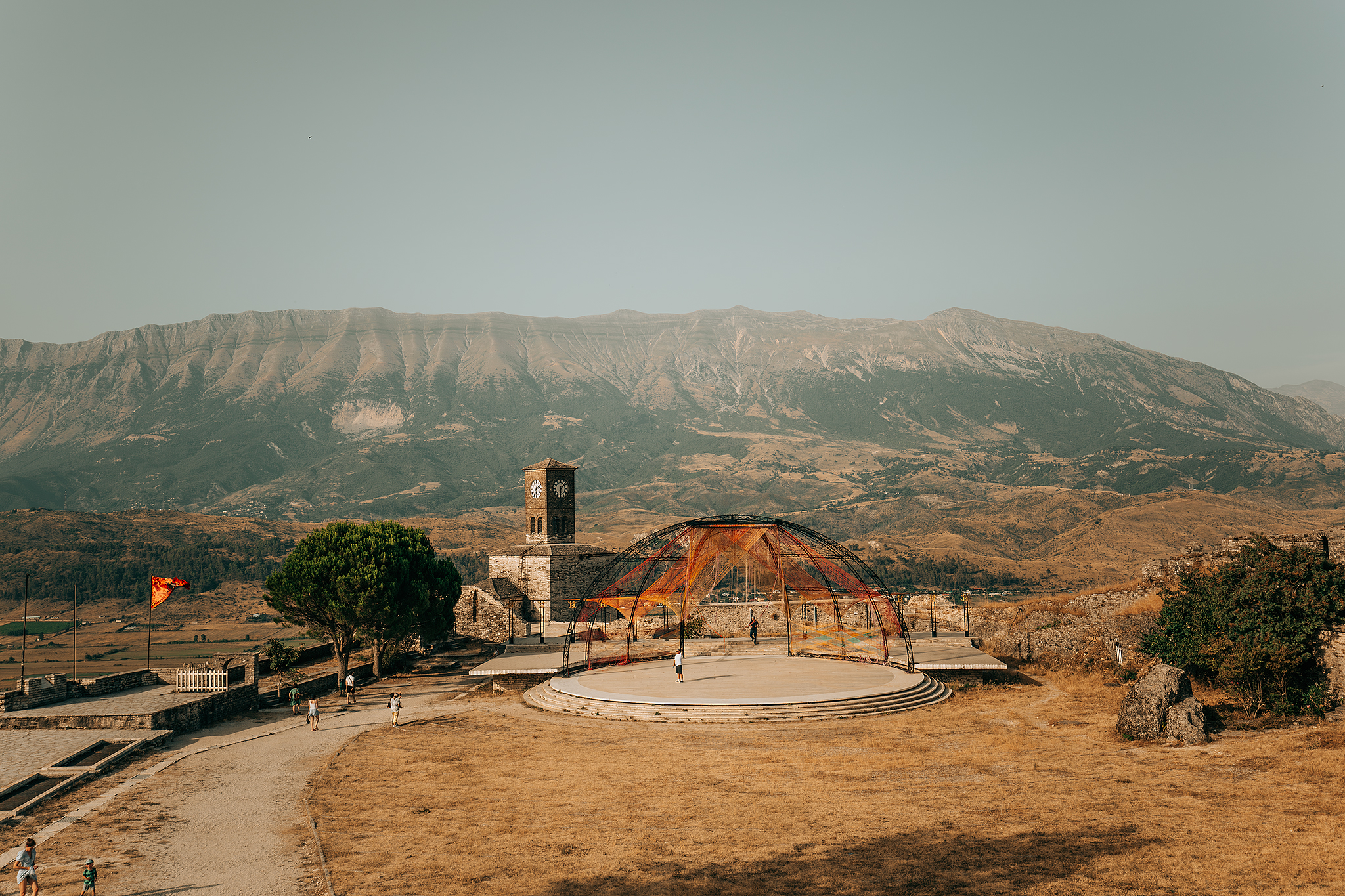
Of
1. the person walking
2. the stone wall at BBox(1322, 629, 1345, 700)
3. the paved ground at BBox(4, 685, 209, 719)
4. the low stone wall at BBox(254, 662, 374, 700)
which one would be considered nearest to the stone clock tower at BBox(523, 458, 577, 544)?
the low stone wall at BBox(254, 662, 374, 700)

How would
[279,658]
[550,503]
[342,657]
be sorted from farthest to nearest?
[550,503]
[279,658]
[342,657]

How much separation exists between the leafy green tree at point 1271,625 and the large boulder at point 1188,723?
2.52m

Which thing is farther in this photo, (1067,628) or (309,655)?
(309,655)

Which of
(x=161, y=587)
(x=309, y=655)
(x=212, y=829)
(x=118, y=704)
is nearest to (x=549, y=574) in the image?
(x=309, y=655)

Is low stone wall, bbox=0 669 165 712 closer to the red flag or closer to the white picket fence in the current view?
the white picket fence

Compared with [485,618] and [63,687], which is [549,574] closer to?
[485,618]

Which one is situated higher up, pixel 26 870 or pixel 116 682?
pixel 26 870

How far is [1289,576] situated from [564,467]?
40740 millimetres

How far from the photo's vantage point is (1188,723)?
2425 centimetres

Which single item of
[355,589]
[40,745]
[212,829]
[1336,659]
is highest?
[355,589]

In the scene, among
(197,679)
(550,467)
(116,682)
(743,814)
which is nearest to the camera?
(743,814)

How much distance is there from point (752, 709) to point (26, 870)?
70.1 feet

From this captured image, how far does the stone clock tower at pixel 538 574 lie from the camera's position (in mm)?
54031

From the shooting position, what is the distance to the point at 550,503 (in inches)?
2250
